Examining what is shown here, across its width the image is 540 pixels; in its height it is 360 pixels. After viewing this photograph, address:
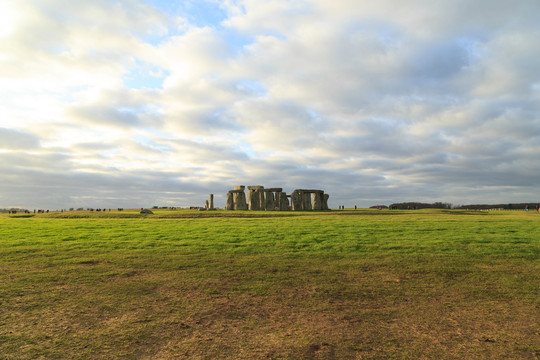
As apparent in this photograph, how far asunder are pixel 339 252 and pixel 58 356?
954 centimetres

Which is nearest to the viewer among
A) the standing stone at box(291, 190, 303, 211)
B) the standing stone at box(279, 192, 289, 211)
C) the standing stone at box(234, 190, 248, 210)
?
the standing stone at box(234, 190, 248, 210)

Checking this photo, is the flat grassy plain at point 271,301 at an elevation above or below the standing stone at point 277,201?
below

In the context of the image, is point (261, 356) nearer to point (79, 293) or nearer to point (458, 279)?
point (79, 293)

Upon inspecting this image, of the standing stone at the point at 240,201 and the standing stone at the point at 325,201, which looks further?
the standing stone at the point at 325,201

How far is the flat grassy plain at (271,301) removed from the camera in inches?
193

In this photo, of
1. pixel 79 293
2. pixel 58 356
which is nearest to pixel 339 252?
pixel 79 293

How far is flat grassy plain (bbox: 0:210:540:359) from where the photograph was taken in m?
4.91

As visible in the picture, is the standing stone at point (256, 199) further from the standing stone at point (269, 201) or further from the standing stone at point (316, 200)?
the standing stone at point (316, 200)

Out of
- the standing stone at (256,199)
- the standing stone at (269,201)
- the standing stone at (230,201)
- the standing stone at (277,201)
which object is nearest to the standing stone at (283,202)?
the standing stone at (277,201)

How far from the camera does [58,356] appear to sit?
15.0ft

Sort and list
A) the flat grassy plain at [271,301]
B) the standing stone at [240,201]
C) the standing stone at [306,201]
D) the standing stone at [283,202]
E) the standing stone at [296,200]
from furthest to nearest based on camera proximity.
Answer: the standing stone at [306,201]
the standing stone at [283,202]
the standing stone at [296,200]
the standing stone at [240,201]
the flat grassy plain at [271,301]

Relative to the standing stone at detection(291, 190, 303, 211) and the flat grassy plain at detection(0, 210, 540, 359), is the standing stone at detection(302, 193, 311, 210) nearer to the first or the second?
the standing stone at detection(291, 190, 303, 211)

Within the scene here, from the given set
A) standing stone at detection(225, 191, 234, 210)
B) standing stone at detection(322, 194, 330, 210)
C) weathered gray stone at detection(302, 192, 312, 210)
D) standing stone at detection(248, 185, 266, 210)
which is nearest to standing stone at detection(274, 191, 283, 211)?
standing stone at detection(248, 185, 266, 210)

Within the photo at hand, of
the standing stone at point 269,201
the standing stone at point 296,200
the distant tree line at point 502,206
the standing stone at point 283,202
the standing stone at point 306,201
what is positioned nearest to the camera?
the standing stone at point 269,201
